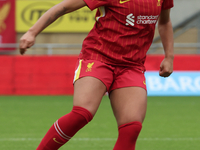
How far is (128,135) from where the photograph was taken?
3.00 metres

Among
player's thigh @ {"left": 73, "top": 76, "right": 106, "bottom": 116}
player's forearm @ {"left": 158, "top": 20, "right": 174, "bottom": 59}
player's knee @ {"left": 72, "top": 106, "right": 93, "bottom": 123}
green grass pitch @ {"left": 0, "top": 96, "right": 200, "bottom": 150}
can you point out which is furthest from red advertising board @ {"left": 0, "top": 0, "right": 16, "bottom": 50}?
player's knee @ {"left": 72, "top": 106, "right": 93, "bottom": 123}

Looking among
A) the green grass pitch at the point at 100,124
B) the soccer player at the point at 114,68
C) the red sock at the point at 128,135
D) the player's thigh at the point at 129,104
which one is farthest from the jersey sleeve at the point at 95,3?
the green grass pitch at the point at 100,124

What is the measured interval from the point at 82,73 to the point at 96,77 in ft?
0.39

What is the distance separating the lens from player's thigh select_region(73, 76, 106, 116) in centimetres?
298

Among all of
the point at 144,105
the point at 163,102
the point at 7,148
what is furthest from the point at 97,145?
the point at 163,102

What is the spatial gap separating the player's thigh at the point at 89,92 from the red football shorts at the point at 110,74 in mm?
41

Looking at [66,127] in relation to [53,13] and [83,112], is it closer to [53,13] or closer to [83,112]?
[83,112]

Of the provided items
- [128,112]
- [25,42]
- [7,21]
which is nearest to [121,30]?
[128,112]

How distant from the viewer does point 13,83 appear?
10.5m

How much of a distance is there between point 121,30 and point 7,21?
1309 cm

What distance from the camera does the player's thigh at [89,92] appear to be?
298 cm

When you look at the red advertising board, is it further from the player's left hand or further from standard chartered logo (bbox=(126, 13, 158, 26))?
standard chartered logo (bbox=(126, 13, 158, 26))

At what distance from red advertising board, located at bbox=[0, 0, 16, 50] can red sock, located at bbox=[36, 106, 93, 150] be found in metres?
12.9

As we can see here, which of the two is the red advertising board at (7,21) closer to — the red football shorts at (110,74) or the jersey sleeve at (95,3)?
the red football shorts at (110,74)
